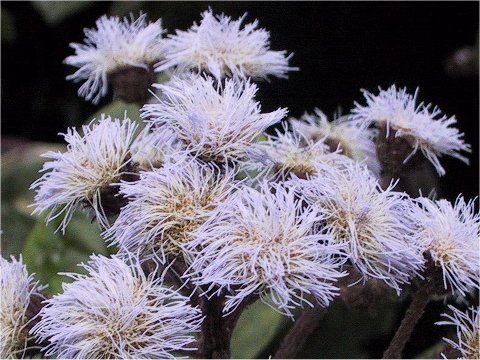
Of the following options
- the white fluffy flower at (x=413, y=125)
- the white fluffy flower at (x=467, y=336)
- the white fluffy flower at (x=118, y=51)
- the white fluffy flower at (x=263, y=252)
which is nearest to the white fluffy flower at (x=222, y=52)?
the white fluffy flower at (x=118, y=51)

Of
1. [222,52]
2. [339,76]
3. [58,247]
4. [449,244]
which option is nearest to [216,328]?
[449,244]

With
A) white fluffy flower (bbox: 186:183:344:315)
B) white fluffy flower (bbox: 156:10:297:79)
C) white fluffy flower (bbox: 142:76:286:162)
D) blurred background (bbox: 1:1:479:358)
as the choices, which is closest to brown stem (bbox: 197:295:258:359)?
white fluffy flower (bbox: 186:183:344:315)

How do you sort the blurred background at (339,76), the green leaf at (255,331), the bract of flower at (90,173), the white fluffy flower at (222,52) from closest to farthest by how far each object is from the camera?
the bract of flower at (90,173) < the white fluffy flower at (222,52) < the green leaf at (255,331) < the blurred background at (339,76)

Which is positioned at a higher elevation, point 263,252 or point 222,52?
point 222,52

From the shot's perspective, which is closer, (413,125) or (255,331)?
(413,125)

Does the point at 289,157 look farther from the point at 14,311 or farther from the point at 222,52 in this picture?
the point at 14,311

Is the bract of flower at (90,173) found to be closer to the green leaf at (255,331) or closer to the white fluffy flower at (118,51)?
the white fluffy flower at (118,51)
